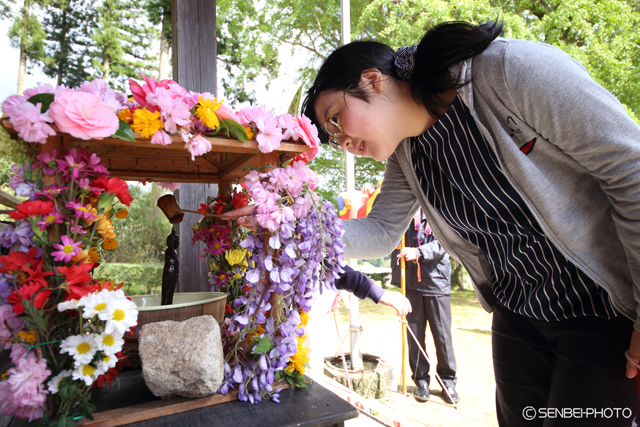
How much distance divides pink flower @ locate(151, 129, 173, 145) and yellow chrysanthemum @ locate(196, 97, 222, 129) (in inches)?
3.5

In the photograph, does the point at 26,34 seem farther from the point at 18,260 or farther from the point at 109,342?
the point at 109,342

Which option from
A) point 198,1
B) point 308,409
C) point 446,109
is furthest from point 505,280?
point 198,1

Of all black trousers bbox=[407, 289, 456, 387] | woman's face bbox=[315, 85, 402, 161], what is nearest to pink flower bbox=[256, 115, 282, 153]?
woman's face bbox=[315, 85, 402, 161]

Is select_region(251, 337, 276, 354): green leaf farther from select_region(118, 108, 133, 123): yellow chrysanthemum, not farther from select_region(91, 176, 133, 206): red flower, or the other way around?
select_region(118, 108, 133, 123): yellow chrysanthemum

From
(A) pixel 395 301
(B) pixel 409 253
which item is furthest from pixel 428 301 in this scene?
(A) pixel 395 301

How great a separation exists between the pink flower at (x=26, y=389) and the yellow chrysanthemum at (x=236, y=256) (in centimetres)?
67

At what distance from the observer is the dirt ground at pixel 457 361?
3.46 metres

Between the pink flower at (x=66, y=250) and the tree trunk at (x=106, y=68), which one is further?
the tree trunk at (x=106, y=68)

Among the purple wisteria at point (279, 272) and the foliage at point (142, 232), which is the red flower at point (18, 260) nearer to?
the purple wisteria at point (279, 272)

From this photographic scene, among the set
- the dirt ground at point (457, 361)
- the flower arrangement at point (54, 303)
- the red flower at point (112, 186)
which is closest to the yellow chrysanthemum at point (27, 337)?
the flower arrangement at point (54, 303)

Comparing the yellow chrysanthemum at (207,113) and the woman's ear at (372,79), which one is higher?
the woman's ear at (372,79)

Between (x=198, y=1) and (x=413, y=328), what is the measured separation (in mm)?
3347

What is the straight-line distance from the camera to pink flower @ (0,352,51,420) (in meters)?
0.74

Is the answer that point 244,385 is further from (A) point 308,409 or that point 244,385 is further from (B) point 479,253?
(B) point 479,253
